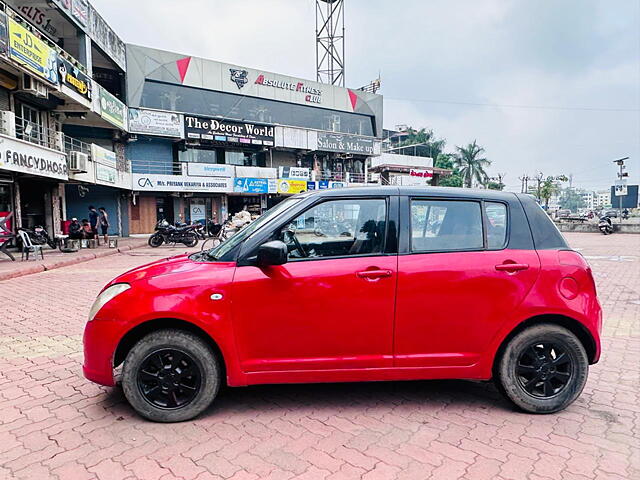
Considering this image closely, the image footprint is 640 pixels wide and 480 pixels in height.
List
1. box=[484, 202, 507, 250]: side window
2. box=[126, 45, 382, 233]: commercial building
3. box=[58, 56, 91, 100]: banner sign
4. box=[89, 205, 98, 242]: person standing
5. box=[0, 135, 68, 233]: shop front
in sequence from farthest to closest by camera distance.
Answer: box=[126, 45, 382, 233]: commercial building → box=[89, 205, 98, 242]: person standing → box=[58, 56, 91, 100]: banner sign → box=[0, 135, 68, 233]: shop front → box=[484, 202, 507, 250]: side window

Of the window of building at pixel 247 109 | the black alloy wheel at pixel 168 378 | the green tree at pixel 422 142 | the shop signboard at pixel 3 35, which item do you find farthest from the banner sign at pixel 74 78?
the green tree at pixel 422 142

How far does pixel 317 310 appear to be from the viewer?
2879mm

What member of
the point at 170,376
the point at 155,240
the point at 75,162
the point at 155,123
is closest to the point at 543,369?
the point at 170,376

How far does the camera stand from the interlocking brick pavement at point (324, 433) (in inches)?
94.3

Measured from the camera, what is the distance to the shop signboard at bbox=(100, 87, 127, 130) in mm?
19505

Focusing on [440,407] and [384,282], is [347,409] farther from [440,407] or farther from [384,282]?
[384,282]

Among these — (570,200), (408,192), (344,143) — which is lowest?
(408,192)

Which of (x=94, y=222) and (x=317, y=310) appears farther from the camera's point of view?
(x=94, y=222)

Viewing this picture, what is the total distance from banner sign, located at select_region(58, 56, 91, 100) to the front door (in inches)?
625

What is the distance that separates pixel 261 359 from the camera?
2.91m

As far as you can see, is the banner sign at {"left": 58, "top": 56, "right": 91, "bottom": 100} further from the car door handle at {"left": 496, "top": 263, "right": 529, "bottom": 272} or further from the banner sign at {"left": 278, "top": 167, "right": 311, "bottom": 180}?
the car door handle at {"left": 496, "top": 263, "right": 529, "bottom": 272}

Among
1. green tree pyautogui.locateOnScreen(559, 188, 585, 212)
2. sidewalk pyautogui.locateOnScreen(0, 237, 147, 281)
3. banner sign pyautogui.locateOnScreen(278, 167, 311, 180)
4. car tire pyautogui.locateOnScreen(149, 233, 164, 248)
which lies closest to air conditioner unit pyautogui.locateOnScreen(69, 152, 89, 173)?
sidewalk pyautogui.locateOnScreen(0, 237, 147, 281)

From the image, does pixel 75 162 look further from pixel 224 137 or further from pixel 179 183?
pixel 224 137

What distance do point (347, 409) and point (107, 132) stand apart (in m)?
25.7
